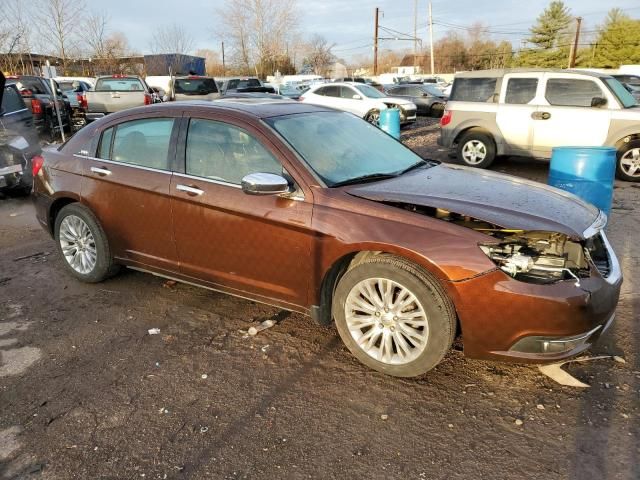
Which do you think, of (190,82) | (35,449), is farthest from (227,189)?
(190,82)

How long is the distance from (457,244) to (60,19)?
30768 millimetres

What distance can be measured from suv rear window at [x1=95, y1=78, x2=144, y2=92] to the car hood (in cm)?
1412

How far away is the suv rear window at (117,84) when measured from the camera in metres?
15.7

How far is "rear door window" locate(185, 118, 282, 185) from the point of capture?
354 centimetres

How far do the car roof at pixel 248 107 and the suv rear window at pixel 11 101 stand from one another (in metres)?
5.91

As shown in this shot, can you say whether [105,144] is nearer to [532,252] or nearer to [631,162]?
[532,252]

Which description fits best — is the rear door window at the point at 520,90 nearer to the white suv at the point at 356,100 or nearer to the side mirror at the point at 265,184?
the white suv at the point at 356,100

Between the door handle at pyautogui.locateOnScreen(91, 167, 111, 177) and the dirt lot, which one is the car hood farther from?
the door handle at pyautogui.locateOnScreen(91, 167, 111, 177)

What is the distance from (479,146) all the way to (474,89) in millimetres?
1103

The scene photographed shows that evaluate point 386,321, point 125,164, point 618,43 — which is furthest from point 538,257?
point 618,43

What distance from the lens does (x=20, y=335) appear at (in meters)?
3.80

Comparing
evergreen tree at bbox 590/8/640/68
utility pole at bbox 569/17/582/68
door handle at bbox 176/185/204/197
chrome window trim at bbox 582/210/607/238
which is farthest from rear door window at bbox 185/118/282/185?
evergreen tree at bbox 590/8/640/68

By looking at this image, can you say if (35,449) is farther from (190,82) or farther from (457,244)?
(190,82)

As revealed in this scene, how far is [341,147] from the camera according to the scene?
382cm
